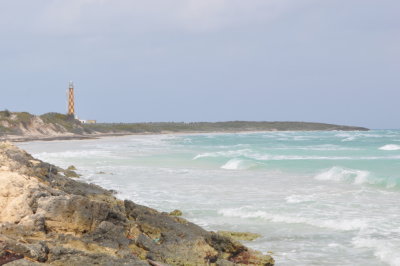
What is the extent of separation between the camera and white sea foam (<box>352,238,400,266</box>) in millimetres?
7430

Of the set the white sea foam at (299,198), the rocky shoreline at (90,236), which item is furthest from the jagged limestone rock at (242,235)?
the white sea foam at (299,198)

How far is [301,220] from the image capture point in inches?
407

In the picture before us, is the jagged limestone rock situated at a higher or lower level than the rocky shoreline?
lower

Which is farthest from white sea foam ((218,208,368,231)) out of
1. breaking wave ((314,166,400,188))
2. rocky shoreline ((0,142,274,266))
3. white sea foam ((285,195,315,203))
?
breaking wave ((314,166,400,188))

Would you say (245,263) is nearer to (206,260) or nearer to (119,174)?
(206,260)

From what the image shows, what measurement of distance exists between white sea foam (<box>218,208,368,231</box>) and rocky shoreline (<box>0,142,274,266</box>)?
2.81 metres

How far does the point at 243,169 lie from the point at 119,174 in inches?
226

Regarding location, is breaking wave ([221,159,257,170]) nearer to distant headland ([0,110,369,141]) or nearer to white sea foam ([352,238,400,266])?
white sea foam ([352,238,400,266])

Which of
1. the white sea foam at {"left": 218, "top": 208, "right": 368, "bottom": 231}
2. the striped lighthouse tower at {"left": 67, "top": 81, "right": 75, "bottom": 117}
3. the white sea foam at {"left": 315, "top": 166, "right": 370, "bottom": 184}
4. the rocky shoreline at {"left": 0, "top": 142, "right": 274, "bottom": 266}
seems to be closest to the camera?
the rocky shoreline at {"left": 0, "top": 142, "right": 274, "bottom": 266}

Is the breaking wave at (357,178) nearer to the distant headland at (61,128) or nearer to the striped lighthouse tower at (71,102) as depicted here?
the distant headland at (61,128)

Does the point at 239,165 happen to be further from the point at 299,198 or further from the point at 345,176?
the point at 299,198

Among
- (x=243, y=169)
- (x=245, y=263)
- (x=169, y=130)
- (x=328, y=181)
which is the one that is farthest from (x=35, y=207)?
(x=169, y=130)

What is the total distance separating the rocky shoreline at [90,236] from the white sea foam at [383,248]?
1745 millimetres

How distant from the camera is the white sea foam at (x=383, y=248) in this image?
7.43 metres
